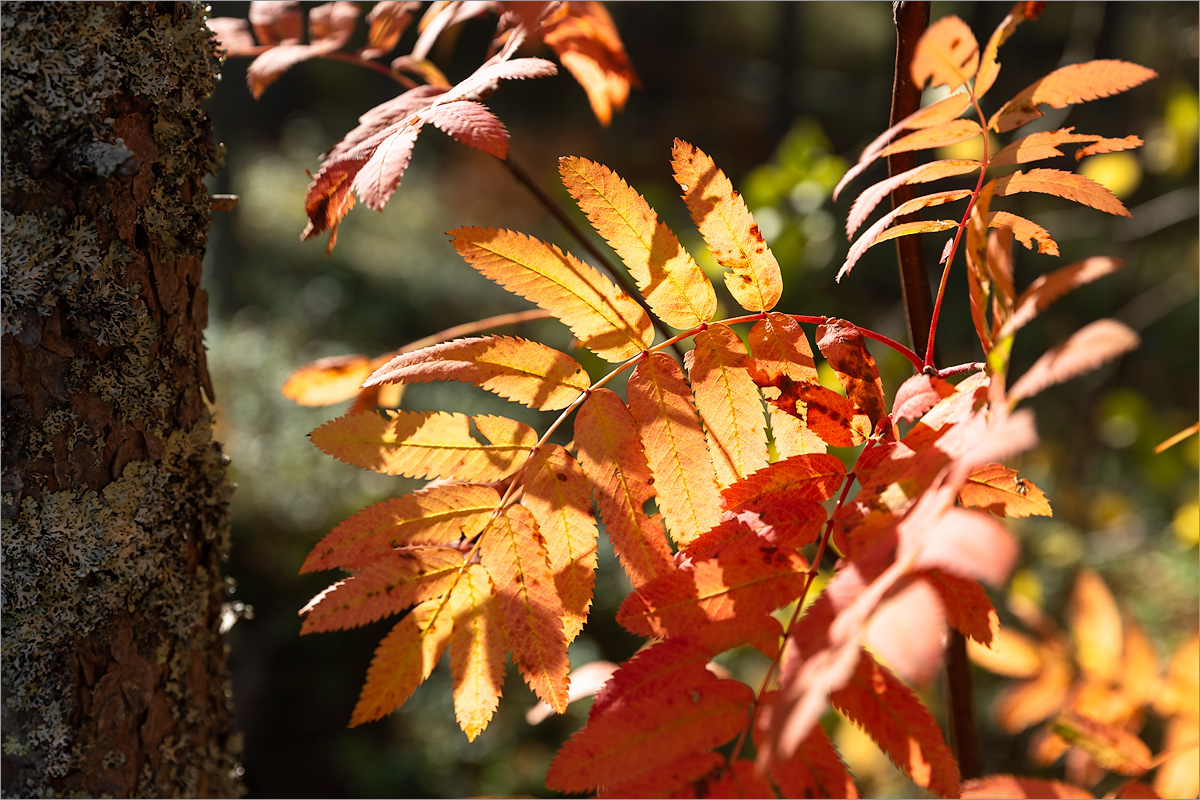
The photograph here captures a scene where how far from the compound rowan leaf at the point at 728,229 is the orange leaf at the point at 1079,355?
0.24m

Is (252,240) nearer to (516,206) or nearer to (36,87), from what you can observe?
(516,206)

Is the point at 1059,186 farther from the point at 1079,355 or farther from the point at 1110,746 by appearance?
the point at 1110,746

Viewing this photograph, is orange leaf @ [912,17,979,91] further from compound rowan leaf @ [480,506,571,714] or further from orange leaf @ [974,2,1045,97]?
compound rowan leaf @ [480,506,571,714]

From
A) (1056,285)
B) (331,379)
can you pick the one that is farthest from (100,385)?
(1056,285)

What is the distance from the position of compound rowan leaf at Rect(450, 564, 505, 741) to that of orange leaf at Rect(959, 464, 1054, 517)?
37 cm

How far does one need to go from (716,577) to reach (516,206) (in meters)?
8.11

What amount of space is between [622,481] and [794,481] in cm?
13

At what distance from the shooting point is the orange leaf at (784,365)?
561 millimetres

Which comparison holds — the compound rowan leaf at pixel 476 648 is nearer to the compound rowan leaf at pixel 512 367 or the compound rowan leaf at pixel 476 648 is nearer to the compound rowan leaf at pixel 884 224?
the compound rowan leaf at pixel 512 367

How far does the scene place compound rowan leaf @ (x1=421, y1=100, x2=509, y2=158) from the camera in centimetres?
52

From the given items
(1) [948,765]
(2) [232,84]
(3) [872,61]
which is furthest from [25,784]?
(3) [872,61]

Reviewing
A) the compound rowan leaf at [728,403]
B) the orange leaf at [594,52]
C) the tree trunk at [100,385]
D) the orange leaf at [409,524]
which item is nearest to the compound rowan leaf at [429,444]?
the orange leaf at [409,524]

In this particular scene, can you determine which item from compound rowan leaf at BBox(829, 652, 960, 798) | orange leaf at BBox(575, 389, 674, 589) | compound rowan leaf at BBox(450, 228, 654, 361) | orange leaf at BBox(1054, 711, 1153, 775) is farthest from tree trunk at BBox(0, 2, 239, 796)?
orange leaf at BBox(1054, 711, 1153, 775)

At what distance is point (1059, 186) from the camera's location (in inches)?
21.6
